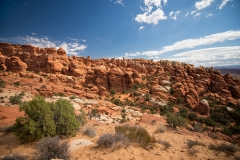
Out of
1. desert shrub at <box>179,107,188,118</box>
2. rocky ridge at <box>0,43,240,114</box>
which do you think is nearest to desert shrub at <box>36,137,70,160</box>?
rocky ridge at <box>0,43,240,114</box>

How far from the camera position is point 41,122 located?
208 inches

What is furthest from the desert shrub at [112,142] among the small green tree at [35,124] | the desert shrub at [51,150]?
the small green tree at [35,124]

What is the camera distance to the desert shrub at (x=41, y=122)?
5.03 meters

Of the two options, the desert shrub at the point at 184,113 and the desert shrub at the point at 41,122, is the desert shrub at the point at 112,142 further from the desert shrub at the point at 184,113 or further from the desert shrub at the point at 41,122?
the desert shrub at the point at 184,113

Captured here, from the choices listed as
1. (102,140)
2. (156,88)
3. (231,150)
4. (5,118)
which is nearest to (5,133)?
(5,118)

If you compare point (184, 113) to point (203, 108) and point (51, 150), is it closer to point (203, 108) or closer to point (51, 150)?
point (203, 108)

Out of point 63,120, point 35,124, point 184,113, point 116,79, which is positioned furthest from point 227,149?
point 116,79

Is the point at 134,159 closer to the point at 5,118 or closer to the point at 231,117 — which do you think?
the point at 5,118

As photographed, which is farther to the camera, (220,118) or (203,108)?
(203,108)

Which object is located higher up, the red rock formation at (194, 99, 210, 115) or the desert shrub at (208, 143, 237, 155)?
the desert shrub at (208, 143, 237, 155)

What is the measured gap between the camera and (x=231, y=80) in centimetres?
3341

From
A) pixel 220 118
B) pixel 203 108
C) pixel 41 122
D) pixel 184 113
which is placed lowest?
pixel 220 118

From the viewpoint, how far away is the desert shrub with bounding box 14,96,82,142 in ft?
16.5

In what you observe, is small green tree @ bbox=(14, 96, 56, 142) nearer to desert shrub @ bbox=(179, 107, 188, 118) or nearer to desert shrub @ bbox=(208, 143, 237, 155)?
desert shrub @ bbox=(208, 143, 237, 155)
